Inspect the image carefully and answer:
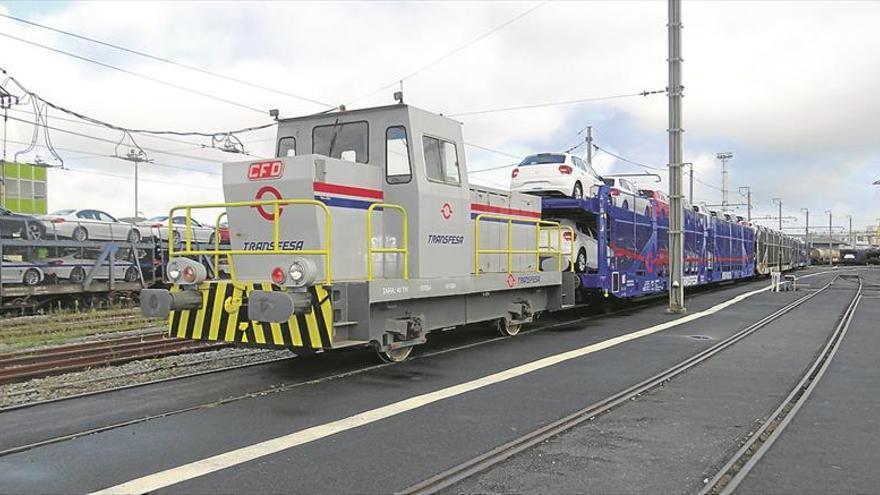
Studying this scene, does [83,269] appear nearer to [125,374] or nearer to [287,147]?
[125,374]

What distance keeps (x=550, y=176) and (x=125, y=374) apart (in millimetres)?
9907


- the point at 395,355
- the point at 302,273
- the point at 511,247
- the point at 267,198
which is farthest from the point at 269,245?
the point at 511,247

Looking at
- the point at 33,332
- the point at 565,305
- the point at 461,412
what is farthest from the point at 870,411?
the point at 33,332

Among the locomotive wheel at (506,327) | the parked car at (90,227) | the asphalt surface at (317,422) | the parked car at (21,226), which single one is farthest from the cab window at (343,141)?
the parked car at (90,227)

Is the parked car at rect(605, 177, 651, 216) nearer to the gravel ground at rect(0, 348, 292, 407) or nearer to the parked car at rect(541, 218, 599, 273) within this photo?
the parked car at rect(541, 218, 599, 273)

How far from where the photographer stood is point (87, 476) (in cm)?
450

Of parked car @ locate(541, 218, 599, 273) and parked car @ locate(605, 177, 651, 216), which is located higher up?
parked car @ locate(605, 177, 651, 216)

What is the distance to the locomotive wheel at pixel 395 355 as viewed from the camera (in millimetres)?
8581

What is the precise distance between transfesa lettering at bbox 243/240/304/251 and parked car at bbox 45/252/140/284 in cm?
1186

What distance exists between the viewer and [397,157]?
862 centimetres

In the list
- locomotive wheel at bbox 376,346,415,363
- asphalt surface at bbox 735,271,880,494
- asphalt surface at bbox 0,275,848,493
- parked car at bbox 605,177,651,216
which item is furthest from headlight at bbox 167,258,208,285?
parked car at bbox 605,177,651,216

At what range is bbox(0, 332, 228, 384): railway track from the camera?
8.35 meters

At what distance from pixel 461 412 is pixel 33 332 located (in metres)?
11.3

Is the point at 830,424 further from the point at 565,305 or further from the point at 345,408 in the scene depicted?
the point at 565,305
